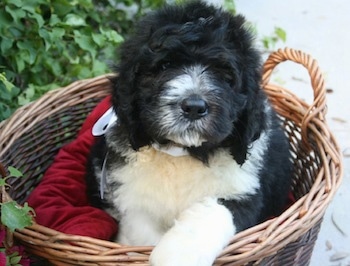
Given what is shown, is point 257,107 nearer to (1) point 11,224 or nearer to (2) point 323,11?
(1) point 11,224

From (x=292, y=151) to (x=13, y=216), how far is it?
172 cm

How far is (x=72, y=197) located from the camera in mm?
3186

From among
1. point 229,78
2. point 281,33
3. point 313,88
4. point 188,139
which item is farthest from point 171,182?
point 281,33

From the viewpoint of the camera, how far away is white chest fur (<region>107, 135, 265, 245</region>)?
257 cm

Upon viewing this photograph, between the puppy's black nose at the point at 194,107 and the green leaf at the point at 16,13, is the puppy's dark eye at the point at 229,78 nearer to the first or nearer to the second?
the puppy's black nose at the point at 194,107

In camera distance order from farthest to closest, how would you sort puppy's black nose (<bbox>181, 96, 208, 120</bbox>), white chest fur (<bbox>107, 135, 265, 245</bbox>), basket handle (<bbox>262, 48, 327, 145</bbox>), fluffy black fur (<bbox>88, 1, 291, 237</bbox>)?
basket handle (<bbox>262, 48, 327, 145</bbox>), white chest fur (<bbox>107, 135, 265, 245</bbox>), fluffy black fur (<bbox>88, 1, 291, 237</bbox>), puppy's black nose (<bbox>181, 96, 208, 120</bbox>)

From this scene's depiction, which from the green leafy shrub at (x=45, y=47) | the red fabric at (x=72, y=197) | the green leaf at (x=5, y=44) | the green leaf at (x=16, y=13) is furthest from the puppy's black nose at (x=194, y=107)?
the green leaf at (x=5, y=44)

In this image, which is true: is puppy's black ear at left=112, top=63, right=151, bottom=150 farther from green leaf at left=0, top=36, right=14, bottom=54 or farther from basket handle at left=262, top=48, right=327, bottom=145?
green leaf at left=0, top=36, right=14, bottom=54

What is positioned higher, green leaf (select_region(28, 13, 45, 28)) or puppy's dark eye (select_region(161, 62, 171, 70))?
puppy's dark eye (select_region(161, 62, 171, 70))

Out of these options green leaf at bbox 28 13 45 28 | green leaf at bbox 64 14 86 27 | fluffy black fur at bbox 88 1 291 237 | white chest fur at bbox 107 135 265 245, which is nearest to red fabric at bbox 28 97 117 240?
white chest fur at bbox 107 135 265 245

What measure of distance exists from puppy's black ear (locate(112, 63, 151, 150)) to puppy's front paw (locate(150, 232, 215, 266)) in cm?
45

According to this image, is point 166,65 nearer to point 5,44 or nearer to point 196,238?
point 196,238

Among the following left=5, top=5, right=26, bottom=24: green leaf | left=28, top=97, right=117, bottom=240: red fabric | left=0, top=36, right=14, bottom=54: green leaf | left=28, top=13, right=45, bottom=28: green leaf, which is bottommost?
left=28, top=97, right=117, bottom=240: red fabric

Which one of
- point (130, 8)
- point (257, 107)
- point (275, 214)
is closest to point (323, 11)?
point (130, 8)
